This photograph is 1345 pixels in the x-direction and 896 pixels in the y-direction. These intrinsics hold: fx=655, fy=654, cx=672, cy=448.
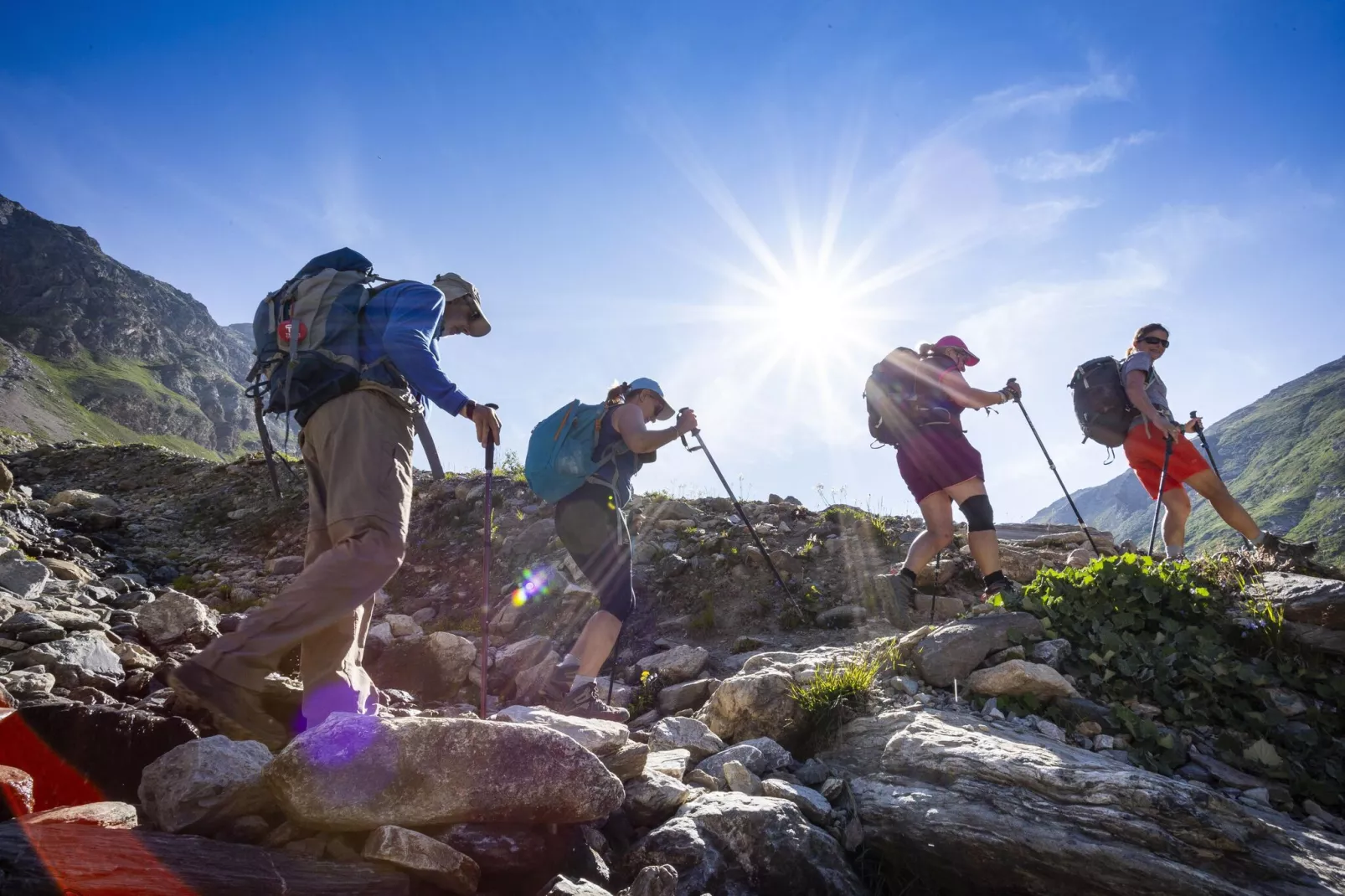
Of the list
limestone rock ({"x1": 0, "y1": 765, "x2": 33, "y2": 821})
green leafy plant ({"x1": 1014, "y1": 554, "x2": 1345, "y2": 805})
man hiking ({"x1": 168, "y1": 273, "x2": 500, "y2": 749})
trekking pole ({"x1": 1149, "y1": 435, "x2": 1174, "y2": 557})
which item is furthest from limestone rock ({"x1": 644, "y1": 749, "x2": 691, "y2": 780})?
trekking pole ({"x1": 1149, "y1": 435, "x2": 1174, "y2": 557})

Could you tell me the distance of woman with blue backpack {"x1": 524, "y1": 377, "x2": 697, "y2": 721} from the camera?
4750 millimetres

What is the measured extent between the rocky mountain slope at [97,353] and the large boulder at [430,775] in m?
137

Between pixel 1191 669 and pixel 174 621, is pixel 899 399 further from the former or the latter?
pixel 174 621

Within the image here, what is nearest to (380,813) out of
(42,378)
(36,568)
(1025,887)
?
(1025,887)

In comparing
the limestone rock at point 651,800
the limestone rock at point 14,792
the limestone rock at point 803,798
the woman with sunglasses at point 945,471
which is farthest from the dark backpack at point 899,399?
the limestone rock at point 14,792

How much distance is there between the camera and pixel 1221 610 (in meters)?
4.91

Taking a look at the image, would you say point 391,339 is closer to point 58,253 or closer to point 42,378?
point 42,378

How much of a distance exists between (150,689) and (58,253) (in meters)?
207

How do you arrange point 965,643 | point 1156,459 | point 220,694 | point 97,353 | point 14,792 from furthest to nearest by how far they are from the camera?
point 97,353, point 1156,459, point 965,643, point 220,694, point 14,792

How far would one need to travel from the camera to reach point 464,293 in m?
4.55

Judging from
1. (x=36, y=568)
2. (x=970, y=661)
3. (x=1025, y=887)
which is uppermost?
(x=36, y=568)

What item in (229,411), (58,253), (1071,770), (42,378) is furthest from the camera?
(229,411)

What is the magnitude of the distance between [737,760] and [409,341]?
9.64 ft

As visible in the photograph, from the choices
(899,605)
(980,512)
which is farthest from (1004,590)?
(899,605)
